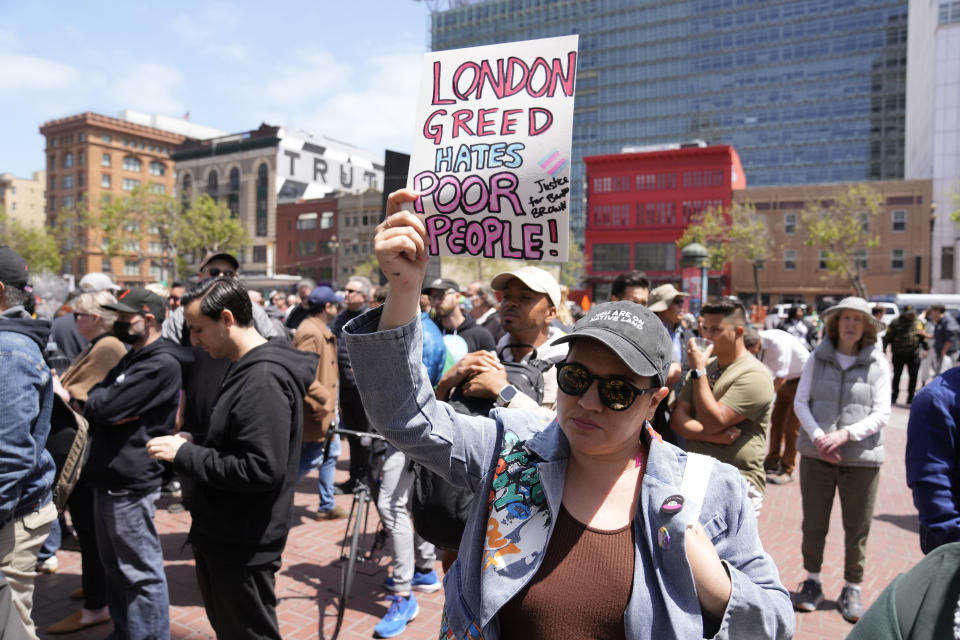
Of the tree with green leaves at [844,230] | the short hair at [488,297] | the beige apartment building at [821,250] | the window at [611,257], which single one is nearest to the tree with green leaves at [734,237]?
the tree with green leaves at [844,230]

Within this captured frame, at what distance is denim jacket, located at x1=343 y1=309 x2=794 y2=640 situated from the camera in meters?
1.51

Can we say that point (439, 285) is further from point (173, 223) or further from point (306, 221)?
point (306, 221)

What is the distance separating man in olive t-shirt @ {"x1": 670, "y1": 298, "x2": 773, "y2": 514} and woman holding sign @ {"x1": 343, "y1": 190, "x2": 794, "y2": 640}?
2488mm

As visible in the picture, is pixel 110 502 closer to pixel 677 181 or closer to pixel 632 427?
pixel 632 427

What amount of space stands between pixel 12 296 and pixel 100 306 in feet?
2.97

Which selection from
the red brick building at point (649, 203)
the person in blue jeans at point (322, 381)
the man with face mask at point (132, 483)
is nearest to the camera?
the man with face mask at point (132, 483)

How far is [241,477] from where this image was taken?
112 inches

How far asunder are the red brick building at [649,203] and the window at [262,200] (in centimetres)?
3806

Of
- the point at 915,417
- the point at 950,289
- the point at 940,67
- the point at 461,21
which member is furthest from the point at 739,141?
the point at 915,417

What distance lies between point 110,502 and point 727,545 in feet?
10.8

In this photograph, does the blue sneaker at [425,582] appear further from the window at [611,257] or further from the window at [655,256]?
the window at [611,257]

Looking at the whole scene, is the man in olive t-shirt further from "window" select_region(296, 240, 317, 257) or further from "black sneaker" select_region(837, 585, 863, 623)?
"window" select_region(296, 240, 317, 257)

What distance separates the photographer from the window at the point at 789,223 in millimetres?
54656

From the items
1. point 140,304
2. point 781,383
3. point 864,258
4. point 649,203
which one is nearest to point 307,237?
point 649,203
